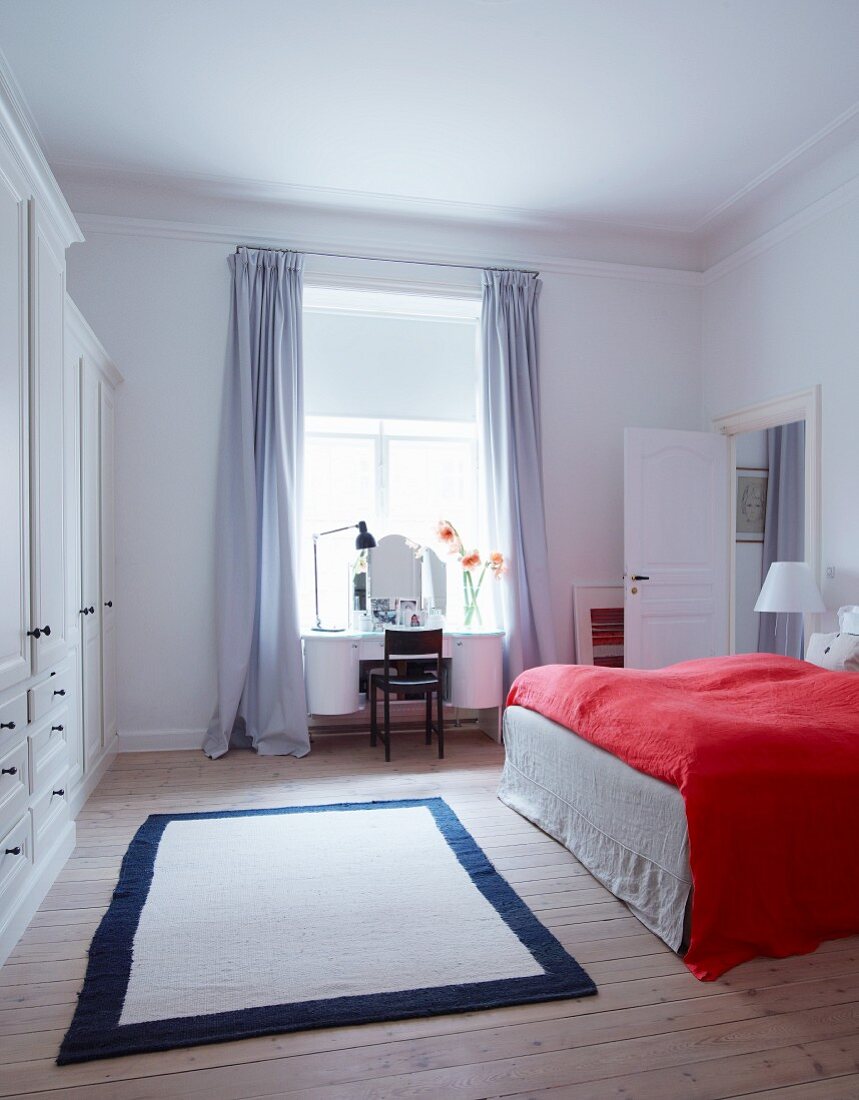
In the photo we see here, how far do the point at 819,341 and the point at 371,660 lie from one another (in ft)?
10.3

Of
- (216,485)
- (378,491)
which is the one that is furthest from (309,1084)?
(378,491)

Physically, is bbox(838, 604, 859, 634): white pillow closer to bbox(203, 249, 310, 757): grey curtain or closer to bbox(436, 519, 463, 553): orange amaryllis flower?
bbox(436, 519, 463, 553): orange amaryllis flower

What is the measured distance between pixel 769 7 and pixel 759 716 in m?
2.71

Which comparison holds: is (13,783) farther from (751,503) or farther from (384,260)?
(751,503)

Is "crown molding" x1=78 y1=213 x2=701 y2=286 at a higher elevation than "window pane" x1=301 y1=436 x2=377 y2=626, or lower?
higher

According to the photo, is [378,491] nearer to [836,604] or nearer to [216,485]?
[216,485]

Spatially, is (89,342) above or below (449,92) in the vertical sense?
below

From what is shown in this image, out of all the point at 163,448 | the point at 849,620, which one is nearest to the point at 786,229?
the point at 849,620

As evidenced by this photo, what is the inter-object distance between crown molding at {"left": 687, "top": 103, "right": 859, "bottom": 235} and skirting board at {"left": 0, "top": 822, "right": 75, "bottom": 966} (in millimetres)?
4687

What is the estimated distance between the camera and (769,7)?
10.0 feet

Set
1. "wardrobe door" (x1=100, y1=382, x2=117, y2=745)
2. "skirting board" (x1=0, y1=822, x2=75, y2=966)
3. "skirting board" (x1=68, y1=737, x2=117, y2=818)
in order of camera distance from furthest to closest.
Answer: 1. "wardrobe door" (x1=100, y1=382, x2=117, y2=745)
2. "skirting board" (x1=68, y1=737, x2=117, y2=818)
3. "skirting board" (x1=0, y1=822, x2=75, y2=966)

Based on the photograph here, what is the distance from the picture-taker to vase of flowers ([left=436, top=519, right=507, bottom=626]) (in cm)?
484

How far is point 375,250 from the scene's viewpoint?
4.90 meters

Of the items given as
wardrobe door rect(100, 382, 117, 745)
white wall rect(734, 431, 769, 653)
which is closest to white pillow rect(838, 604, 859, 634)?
white wall rect(734, 431, 769, 653)
